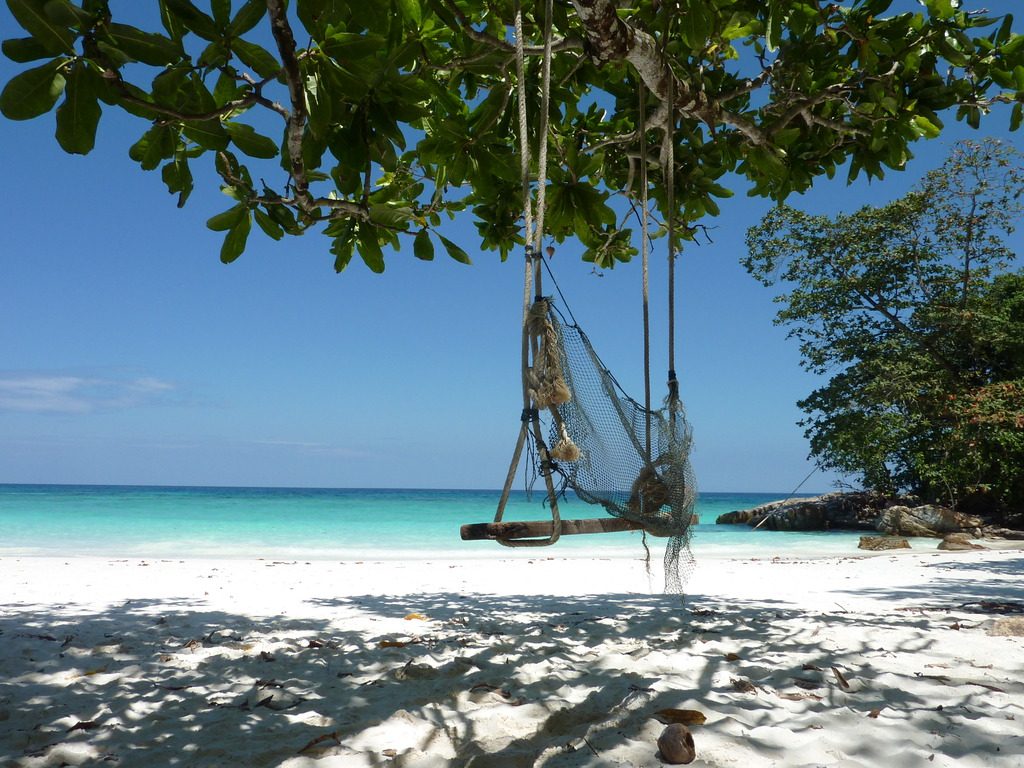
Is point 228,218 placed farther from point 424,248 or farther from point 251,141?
point 424,248

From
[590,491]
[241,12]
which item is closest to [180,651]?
[590,491]

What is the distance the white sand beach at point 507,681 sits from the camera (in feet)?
6.24

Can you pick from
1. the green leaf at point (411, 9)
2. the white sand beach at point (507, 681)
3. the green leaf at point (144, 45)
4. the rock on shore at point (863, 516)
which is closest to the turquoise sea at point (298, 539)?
the rock on shore at point (863, 516)

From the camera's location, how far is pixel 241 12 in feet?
5.98

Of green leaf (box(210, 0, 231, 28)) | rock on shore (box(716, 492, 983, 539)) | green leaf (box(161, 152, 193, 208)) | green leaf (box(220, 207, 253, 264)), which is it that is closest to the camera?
green leaf (box(210, 0, 231, 28))

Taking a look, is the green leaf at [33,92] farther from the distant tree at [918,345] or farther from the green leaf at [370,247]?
the distant tree at [918,345]

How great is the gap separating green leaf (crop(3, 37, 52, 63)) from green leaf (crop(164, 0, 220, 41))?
0.31m

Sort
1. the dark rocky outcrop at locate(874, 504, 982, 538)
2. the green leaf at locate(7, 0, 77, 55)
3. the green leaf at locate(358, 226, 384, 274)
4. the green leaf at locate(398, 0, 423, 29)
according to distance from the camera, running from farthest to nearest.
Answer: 1. the dark rocky outcrop at locate(874, 504, 982, 538)
2. the green leaf at locate(358, 226, 384, 274)
3. the green leaf at locate(398, 0, 423, 29)
4. the green leaf at locate(7, 0, 77, 55)

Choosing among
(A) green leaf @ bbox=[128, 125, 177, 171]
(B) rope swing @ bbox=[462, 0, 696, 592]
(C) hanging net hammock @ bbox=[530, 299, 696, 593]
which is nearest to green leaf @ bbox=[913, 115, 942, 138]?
(B) rope swing @ bbox=[462, 0, 696, 592]

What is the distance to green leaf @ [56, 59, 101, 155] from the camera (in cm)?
166

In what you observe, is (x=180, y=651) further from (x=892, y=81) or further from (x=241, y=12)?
(x=892, y=81)

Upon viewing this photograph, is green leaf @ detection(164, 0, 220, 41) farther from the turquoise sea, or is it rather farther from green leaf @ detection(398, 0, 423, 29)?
the turquoise sea

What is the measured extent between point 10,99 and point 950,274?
16.3 meters

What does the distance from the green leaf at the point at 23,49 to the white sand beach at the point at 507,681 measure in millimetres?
1807
